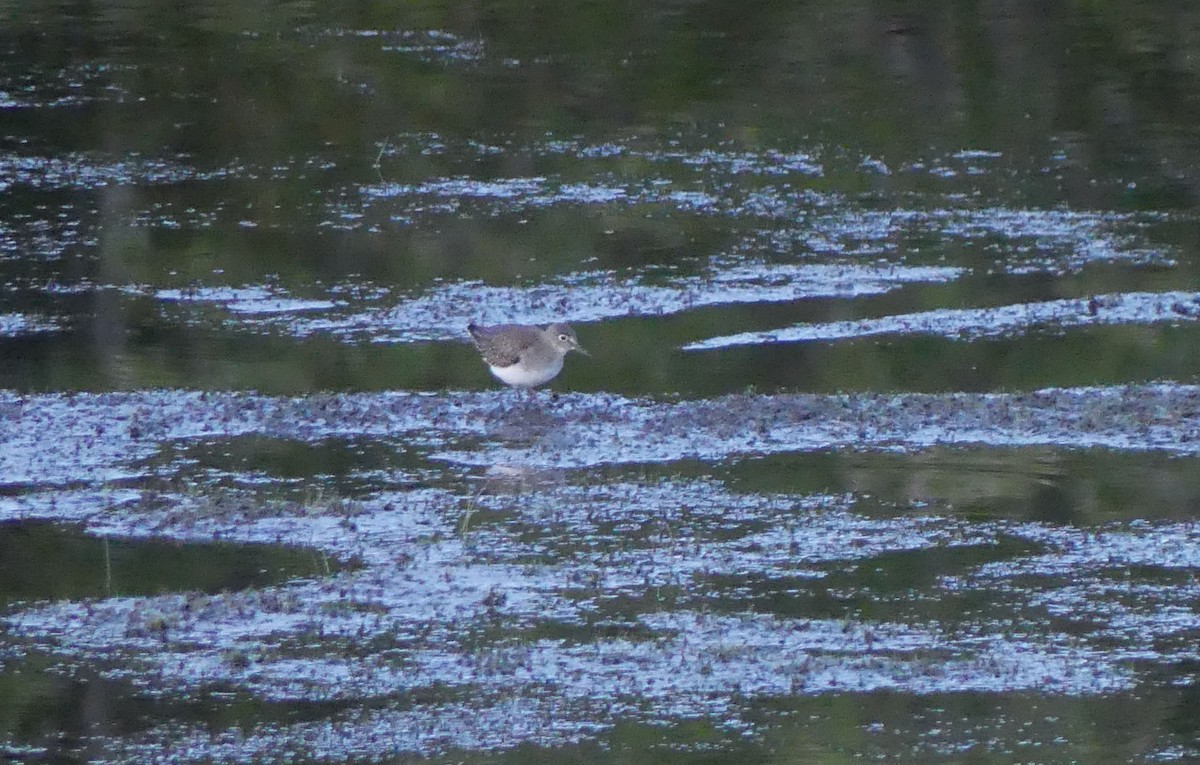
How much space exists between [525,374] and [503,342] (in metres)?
0.28

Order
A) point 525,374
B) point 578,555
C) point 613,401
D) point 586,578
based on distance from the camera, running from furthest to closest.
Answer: point 613,401 → point 525,374 → point 578,555 → point 586,578

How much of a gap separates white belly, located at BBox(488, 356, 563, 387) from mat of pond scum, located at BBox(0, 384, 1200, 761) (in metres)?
0.19

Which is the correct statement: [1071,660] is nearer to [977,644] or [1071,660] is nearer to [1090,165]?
[977,644]

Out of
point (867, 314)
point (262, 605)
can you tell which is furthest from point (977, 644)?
point (867, 314)

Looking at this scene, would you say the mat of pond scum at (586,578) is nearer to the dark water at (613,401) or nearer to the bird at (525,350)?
the dark water at (613,401)

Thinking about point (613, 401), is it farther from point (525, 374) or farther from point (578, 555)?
point (578, 555)

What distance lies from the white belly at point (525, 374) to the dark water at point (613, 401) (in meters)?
0.14

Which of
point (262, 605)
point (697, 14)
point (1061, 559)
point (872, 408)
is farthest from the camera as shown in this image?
point (697, 14)

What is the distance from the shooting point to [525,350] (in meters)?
9.88

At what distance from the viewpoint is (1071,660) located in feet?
22.5

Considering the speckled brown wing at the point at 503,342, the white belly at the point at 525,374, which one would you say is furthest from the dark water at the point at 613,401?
the speckled brown wing at the point at 503,342

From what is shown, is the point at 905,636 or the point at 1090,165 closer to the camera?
the point at 905,636

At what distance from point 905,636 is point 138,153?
32.8ft

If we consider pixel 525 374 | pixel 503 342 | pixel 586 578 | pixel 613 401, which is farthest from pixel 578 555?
pixel 503 342
